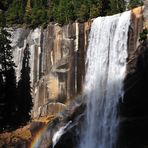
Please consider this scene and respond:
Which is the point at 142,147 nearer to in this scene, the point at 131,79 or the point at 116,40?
the point at 131,79

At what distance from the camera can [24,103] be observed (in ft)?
203

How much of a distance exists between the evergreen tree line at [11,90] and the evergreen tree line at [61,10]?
179 inches

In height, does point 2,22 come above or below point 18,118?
above

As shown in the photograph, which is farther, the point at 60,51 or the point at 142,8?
the point at 60,51

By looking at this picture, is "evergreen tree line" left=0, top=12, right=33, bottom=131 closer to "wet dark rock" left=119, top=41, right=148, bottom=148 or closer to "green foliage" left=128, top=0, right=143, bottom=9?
"green foliage" left=128, top=0, right=143, bottom=9

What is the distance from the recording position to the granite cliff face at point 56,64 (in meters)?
56.5

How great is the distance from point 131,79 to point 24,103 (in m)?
16.3

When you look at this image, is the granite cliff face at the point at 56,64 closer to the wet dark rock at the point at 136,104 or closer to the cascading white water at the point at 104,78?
the cascading white water at the point at 104,78

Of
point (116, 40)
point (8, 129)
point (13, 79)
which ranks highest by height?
point (116, 40)

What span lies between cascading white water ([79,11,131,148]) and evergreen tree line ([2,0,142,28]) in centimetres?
577

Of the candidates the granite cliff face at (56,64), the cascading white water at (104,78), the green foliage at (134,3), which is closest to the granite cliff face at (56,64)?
the granite cliff face at (56,64)

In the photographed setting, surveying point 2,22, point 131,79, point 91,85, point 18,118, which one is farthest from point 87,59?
point 2,22

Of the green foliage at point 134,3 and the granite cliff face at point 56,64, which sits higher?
the green foliage at point 134,3

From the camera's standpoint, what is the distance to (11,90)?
63188mm
